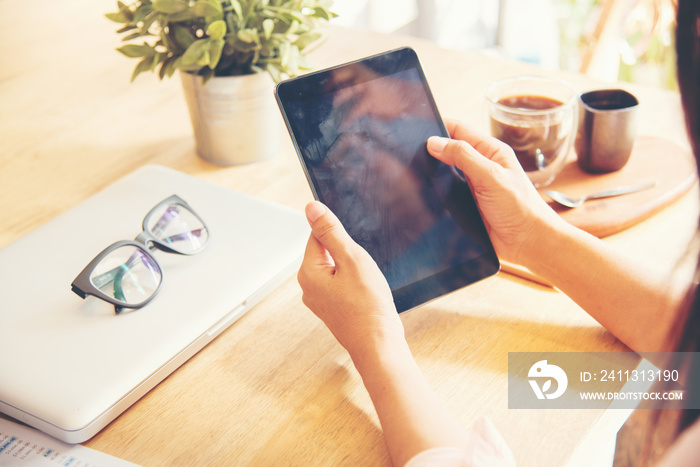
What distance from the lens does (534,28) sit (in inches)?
113

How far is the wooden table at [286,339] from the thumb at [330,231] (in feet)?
0.43

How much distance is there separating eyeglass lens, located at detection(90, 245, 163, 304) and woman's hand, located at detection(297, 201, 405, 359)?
0.21 meters

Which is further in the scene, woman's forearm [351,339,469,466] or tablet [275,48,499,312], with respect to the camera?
tablet [275,48,499,312]

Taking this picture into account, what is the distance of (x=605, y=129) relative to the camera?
3.03ft

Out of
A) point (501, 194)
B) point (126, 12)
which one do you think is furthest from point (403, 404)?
point (126, 12)

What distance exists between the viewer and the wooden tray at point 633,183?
871mm

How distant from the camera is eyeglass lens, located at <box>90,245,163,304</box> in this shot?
725 millimetres

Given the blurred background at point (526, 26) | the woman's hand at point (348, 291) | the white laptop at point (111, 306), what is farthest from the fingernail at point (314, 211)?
the blurred background at point (526, 26)

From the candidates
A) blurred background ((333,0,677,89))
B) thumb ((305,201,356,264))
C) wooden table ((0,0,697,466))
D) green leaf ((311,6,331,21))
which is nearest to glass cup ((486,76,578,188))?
wooden table ((0,0,697,466))

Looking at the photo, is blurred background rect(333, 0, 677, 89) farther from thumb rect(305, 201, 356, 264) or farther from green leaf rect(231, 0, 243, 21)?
thumb rect(305, 201, 356, 264)

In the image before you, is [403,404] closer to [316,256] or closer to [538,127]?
[316,256]

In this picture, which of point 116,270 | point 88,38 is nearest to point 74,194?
point 116,270

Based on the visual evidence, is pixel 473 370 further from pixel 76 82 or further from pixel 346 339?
pixel 76 82

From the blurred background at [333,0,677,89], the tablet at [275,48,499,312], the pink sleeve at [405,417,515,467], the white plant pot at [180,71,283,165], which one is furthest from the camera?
the blurred background at [333,0,677,89]
